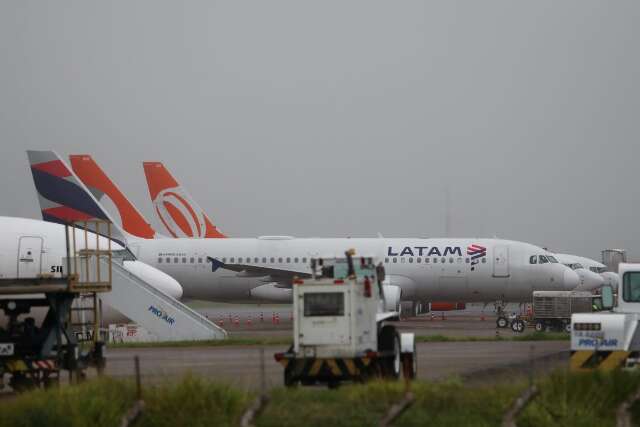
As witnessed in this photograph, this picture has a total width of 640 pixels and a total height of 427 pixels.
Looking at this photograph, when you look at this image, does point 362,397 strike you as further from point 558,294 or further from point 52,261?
point 558,294

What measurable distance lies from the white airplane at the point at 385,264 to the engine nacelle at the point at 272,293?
47 millimetres

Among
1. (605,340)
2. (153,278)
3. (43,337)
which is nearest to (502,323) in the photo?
(153,278)

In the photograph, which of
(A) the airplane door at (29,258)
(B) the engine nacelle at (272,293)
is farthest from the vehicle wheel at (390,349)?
(B) the engine nacelle at (272,293)

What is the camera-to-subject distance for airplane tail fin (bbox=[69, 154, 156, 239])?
55.6m

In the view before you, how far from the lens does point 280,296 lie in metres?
50.3

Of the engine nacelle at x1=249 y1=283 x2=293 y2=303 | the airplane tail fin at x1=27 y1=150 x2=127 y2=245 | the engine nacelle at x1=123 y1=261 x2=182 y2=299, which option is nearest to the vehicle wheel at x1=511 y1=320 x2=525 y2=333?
the engine nacelle at x1=249 y1=283 x2=293 y2=303

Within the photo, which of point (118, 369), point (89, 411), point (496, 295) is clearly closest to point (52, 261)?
point (118, 369)

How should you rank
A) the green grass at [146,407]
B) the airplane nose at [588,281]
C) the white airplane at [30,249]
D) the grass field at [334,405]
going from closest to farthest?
the green grass at [146,407]
the grass field at [334,405]
the white airplane at [30,249]
the airplane nose at [588,281]

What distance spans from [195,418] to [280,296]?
118 ft

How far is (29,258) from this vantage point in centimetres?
Answer: 2556

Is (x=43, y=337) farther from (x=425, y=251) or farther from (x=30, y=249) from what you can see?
(x=425, y=251)

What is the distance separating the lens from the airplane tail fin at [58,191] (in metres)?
40.9

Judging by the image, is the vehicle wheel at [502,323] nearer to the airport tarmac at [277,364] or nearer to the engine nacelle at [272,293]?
the engine nacelle at [272,293]

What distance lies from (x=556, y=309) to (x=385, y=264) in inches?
381
